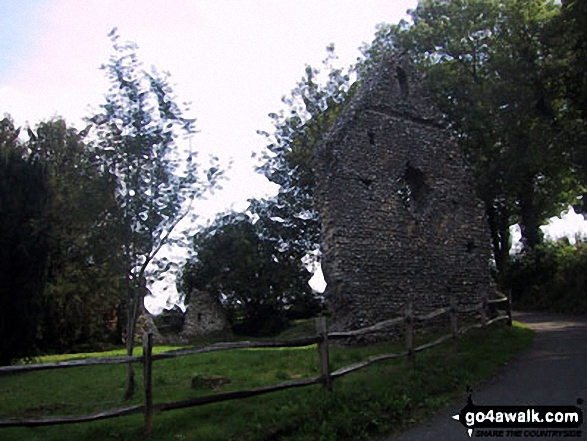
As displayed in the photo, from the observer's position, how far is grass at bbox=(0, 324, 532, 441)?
6.57m

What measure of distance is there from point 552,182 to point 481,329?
18457 mm

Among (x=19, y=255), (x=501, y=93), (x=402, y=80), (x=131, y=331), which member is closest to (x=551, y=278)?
(x=501, y=93)

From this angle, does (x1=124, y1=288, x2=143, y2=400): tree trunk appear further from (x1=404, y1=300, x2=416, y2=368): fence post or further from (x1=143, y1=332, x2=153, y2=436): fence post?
(x1=404, y1=300, x2=416, y2=368): fence post

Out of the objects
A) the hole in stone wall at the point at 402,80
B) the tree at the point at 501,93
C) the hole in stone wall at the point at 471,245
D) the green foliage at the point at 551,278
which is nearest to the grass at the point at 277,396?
the hole in stone wall at the point at 471,245

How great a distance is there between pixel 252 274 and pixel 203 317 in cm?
348

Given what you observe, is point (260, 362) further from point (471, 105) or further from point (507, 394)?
point (471, 105)

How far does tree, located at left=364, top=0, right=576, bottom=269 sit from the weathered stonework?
15.0 meters

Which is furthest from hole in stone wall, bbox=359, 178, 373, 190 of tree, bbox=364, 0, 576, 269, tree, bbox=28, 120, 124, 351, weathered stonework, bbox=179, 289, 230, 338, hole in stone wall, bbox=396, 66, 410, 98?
weathered stonework, bbox=179, 289, 230, 338

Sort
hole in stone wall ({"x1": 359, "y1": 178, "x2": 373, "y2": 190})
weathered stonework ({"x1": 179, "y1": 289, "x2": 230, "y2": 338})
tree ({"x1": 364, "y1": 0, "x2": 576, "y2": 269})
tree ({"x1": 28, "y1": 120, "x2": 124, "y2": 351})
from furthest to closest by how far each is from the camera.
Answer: weathered stonework ({"x1": 179, "y1": 289, "x2": 230, "y2": 338})
tree ({"x1": 364, "y1": 0, "x2": 576, "y2": 269})
tree ({"x1": 28, "y1": 120, "x2": 124, "y2": 351})
hole in stone wall ({"x1": 359, "y1": 178, "x2": 373, "y2": 190})

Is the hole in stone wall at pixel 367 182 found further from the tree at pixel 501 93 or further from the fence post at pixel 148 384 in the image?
the tree at pixel 501 93

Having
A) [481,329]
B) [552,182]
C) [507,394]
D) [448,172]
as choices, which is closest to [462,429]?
[507,394]

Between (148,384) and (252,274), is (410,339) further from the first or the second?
(252,274)

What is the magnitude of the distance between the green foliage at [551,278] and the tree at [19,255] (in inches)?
799

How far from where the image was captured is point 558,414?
6.66 metres
